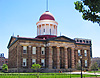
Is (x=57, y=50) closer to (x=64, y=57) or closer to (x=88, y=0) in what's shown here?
(x=64, y=57)

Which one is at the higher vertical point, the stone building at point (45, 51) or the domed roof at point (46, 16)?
the domed roof at point (46, 16)

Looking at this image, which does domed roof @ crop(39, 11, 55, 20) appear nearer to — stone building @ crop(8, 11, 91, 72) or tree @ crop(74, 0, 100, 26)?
stone building @ crop(8, 11, 91, 72)

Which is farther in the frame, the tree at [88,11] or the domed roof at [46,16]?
the domed roof at [46,16]

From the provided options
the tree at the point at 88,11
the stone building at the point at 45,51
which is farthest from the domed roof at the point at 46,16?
the tree at the point at 88,11

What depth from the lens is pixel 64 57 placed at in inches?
2223

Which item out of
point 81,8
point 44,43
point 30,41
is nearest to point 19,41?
point 30,41

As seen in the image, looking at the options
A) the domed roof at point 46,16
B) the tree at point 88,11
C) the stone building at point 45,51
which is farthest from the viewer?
the domed roof at point 46,16

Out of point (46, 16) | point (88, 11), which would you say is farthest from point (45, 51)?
point (88, 11)

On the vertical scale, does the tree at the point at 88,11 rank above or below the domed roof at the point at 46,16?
below

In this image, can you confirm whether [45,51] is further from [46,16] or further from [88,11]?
[88,11]

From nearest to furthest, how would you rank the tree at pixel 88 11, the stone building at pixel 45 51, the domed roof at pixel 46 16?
1. the tree at pixel 88 11
2. the stone building at pixel 45 51
3. the domed roof at pixel 46 16

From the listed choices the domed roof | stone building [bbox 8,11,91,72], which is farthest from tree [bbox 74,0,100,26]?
the domed roof

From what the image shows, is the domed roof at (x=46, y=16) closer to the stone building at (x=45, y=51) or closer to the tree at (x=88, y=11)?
the stone building at (x=45, y=51)

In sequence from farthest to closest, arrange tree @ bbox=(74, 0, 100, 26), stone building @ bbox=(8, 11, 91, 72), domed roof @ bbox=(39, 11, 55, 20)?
domed roof @ bbox=(39, 11, 55, 20)
stone building @ bbox=(8, 11, 91, 72)
tree @ bbox=(74, 0, 100, 26)
